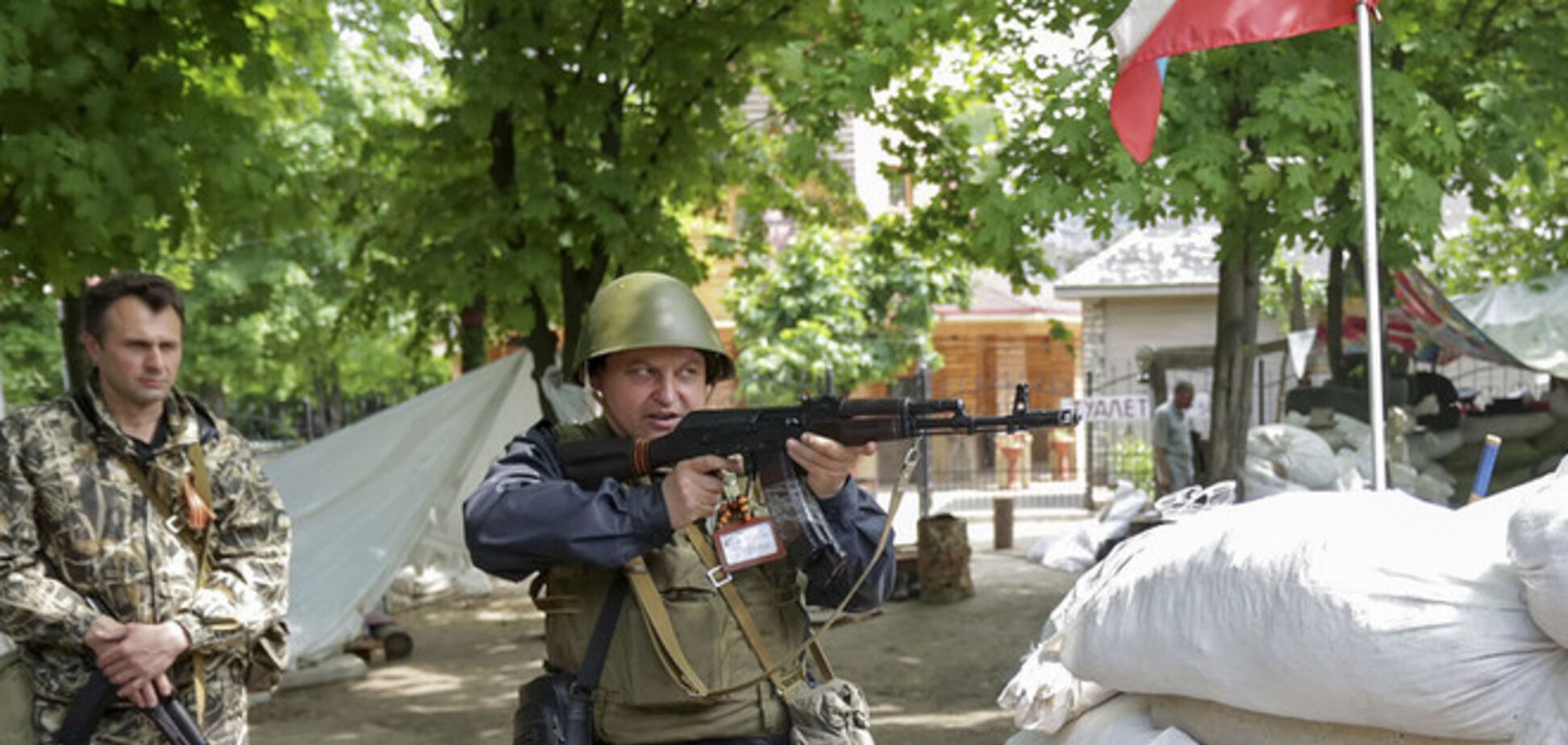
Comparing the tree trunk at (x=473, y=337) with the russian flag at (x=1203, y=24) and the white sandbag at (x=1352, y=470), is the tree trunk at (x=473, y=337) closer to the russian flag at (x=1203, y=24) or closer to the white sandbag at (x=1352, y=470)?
the white sandbag at (x=1352, y=470)

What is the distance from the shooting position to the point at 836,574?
2746mm

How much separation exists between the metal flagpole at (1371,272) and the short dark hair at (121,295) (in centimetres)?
296

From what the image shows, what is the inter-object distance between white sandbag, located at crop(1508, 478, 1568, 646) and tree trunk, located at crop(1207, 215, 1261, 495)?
7772 mm

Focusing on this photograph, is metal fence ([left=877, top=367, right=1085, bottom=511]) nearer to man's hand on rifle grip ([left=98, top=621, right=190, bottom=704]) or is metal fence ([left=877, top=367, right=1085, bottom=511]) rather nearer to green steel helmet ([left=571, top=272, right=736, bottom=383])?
man's hand on rifle grip ([left=98, top=621, right=190, bottom=704])

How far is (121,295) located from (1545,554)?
2962mm

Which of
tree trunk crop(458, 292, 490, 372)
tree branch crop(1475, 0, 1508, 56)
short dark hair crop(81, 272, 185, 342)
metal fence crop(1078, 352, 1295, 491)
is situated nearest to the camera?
short dark hair crop(81, 272, 185, 342)

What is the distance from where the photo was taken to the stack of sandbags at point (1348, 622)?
2.38 meters

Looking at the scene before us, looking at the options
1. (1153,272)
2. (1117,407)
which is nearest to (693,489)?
(1117,407)

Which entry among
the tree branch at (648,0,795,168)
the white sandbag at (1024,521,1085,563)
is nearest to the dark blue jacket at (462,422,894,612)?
the tree branch at (648,0,795,168)

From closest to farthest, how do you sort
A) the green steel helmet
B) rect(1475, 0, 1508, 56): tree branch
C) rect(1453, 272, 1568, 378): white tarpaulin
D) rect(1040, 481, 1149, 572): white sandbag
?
1. the green steel helmet
2. rect(1475, 0, 1508, 56): tree branch
3. rect(1453, 272, 1568, 378): white tarpaulin
4. rect(1040, 481, 1149, 572): white sandbag

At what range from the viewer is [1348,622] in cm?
247

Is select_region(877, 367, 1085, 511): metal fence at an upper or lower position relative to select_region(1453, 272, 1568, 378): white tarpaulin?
lower

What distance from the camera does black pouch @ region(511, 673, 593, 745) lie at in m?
2.65

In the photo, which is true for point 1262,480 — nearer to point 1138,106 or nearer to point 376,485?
point 1138,106
